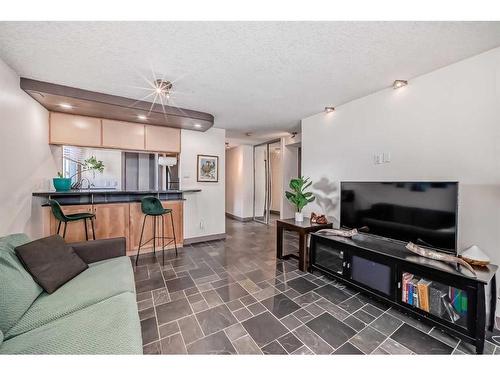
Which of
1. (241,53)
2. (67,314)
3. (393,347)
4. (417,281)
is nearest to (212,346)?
(67,314)

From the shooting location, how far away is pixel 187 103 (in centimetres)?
309

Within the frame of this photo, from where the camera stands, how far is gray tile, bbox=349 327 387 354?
4.90 ft

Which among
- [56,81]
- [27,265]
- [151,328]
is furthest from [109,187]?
[151,328]

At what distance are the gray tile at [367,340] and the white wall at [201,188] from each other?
3.26m

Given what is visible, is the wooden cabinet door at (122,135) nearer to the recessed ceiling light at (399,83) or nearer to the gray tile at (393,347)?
the recessed ceiling light at (399,83)

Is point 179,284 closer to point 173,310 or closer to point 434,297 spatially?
point 173,310

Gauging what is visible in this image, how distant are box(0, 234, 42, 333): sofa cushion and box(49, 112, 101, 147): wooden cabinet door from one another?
2.15 metres

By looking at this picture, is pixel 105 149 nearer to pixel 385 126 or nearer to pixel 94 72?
pixel 94 72

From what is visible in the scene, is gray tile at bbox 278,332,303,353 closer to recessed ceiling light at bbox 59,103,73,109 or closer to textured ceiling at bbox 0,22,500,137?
textured ceiling at bbox 0,22,500,137

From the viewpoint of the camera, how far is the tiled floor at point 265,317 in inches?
59.2

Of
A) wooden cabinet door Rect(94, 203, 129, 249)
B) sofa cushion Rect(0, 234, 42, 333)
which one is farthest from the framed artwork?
sofa cushion Rect(0, 234, 42, 333)

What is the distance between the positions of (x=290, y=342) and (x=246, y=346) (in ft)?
1.11

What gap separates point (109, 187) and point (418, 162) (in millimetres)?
4728

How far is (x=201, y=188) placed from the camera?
14.1 ft
